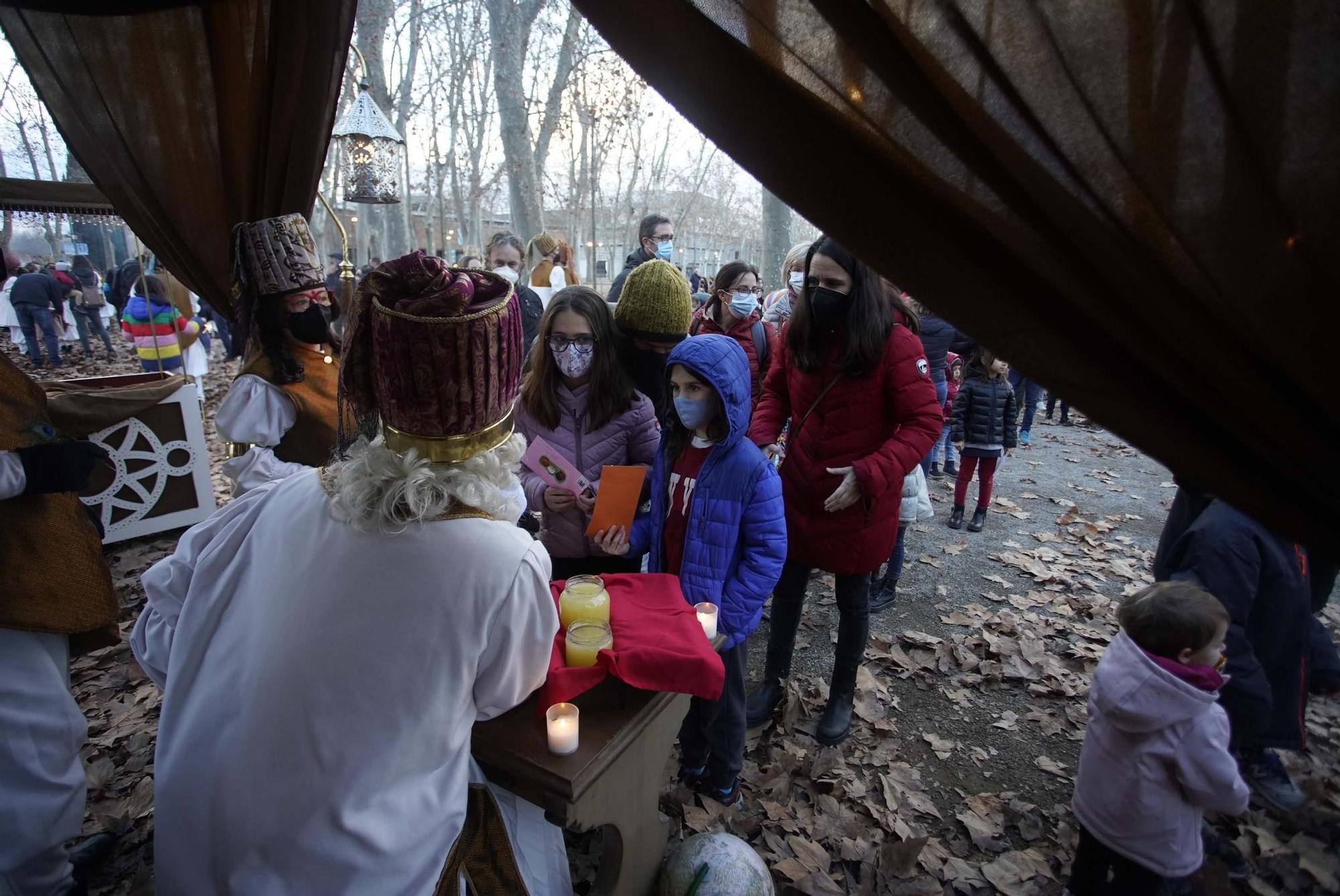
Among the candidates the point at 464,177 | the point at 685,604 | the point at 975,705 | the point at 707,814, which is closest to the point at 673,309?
the point at 685,604

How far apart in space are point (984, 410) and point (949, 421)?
55 centimetres

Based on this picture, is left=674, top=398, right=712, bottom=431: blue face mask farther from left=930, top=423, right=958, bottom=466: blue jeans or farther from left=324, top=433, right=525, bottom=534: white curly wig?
left=930, top=423, right=958, bottom=466: blue jeans

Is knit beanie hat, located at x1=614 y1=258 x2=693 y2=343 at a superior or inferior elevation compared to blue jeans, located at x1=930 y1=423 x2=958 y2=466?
superior

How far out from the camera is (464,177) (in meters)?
28.0

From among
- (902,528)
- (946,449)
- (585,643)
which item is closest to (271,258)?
(585,643)

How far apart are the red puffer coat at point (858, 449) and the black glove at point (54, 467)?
2.69 m

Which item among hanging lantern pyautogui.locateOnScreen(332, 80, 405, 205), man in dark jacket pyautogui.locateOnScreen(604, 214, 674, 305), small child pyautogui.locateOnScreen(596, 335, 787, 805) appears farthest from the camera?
hanging lantern pyautogui.locateOnScreen(332, 80, 405, 205)

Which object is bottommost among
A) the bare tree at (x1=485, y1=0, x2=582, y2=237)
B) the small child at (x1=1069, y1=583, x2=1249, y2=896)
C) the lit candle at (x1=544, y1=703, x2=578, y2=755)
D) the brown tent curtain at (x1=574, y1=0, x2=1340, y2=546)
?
the small child at (x1=1069, y1=583, x2=1249, y2=896)

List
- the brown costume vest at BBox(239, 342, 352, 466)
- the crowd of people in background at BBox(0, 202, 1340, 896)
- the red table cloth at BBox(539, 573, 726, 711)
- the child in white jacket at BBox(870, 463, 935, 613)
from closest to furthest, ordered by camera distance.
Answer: the red table cloth at BBox(539, 573, 726, 711) < the crowd of people in background at BBox(0, 202, 1340, 896) < the brown costume vest at BBox(239, 342, 352, 466) < the child in white jacket at BBox(870, 463, 935, 613)

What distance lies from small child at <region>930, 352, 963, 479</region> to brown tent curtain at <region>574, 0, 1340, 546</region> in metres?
5.65

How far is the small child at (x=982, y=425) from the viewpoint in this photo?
577 centimetres

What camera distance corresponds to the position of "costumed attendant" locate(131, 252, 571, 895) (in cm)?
129

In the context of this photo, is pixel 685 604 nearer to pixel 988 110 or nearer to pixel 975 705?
pixel 988 110

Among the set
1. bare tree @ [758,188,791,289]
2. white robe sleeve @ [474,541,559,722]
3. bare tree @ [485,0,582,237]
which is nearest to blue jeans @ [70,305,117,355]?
bare tree @ [485,0,582,237]
